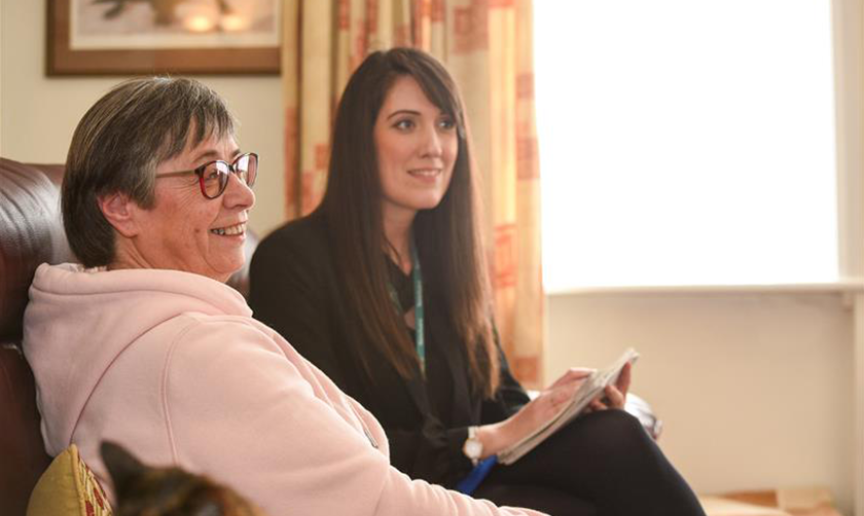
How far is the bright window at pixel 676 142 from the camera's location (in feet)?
10.1

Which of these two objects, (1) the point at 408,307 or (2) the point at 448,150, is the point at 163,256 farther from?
(2) the point at 448,150

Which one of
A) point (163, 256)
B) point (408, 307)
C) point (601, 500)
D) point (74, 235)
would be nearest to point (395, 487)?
point (163, 256)

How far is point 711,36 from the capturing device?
3.10m

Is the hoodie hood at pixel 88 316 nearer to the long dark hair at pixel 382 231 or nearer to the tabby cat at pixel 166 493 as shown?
the tabby cat at pixel 166 493

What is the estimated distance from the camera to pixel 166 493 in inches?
27.7

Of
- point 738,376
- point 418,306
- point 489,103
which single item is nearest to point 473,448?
point 418,306

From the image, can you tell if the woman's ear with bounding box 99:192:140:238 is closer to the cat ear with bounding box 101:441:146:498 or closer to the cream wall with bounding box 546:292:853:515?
the cat ear with bounding box 101:441:146:498

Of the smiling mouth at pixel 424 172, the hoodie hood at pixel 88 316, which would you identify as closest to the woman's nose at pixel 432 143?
the smiling mouth at pixel 424 172

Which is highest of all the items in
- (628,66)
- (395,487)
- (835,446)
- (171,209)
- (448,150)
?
(628,66)

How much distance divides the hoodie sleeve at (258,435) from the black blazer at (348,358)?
25.9 inches

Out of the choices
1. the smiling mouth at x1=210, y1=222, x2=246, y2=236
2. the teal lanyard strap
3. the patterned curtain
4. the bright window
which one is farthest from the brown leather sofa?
the bright window

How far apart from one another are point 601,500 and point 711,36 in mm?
1866

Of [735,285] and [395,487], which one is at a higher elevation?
[735,285]

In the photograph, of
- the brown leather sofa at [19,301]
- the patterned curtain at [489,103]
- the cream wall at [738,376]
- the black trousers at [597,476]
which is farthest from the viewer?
the cream wall at [738,376]
